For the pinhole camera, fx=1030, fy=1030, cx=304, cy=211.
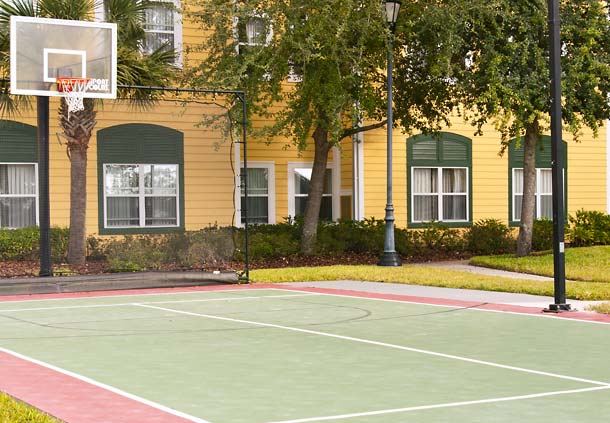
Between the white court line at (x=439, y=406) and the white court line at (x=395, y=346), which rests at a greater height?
the white court line at (x=395, y=346)

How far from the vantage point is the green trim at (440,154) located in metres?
31.5

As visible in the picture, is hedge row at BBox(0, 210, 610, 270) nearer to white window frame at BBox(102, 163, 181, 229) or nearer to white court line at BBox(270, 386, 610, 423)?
white window frame at BBox(102, 163, 181, 229)

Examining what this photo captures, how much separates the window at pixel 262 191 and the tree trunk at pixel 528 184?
7.06 meters

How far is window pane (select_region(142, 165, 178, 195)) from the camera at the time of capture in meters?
26.4

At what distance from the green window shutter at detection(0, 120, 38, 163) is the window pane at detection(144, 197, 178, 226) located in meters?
3.04

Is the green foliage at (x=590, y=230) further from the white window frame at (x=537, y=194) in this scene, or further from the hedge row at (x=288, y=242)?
the white window frame at (x=537, y=194)

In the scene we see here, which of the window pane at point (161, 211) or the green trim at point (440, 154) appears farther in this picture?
the green trim at point (440, 154)

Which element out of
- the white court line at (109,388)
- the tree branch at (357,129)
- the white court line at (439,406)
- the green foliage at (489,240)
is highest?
the tree branch at (357,129)

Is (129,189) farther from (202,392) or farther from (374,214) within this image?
(202,392)

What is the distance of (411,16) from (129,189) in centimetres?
851

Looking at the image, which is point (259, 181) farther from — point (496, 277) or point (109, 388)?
point (109, 388)

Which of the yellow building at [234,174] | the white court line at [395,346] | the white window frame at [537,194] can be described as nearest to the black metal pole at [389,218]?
the yellow building at [234,174]

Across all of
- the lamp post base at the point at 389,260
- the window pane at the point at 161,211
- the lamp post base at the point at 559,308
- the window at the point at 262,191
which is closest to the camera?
the lamp post base at the point at 559,308

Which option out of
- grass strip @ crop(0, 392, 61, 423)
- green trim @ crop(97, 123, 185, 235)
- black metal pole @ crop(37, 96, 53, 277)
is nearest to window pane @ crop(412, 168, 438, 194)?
green trim @ crop(97, 123, 185, 235)
